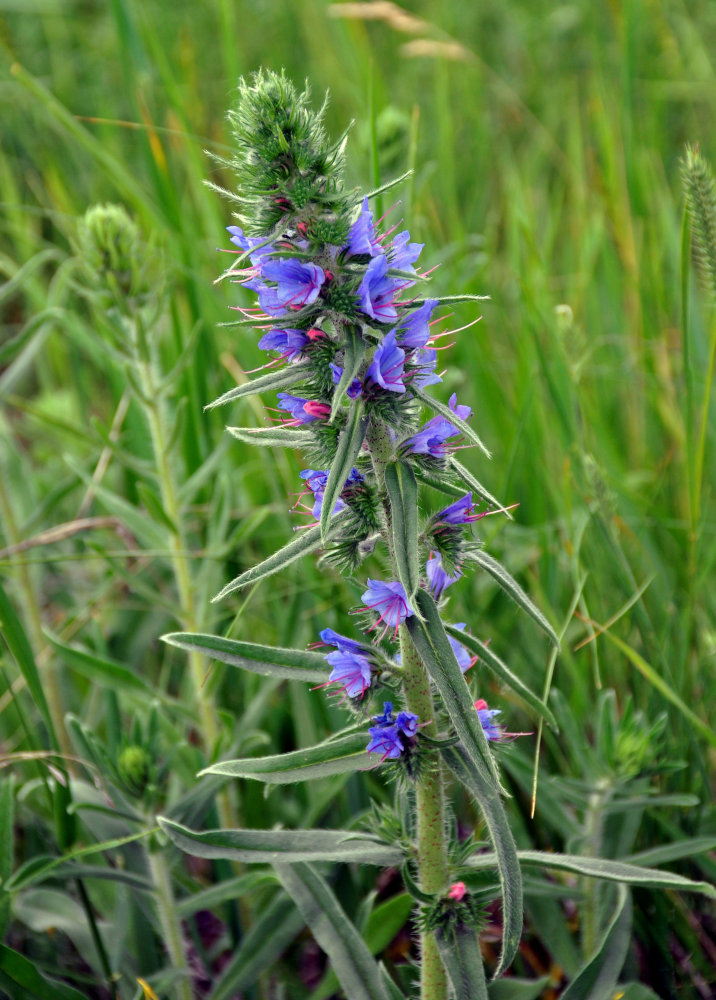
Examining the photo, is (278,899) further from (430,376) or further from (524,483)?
(524,483)

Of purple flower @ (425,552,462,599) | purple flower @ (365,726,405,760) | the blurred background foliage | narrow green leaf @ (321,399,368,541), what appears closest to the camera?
narrow green leaf @ (321,399,368,541)

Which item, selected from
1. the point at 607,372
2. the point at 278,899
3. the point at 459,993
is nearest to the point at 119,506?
the point at 278,899

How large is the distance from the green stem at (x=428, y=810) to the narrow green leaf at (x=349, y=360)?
0.28 meters

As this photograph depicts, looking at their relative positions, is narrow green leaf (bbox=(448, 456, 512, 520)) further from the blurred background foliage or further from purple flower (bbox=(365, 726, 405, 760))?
the blurred background foliage

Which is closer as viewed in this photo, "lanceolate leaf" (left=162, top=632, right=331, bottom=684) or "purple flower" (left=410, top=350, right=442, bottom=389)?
"purple flower" (left=410, top=350, right=442, bottom=389)

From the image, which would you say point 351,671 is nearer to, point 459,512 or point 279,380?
point 459,512

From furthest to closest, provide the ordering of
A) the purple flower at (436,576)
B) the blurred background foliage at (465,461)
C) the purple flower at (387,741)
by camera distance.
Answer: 1. the blurred background foliage at (465,461)
2. the purple flower at (436,576)
3. the purple flower at (387,741)

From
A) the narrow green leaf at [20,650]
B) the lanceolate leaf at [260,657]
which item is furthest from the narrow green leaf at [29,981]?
the lanceolate leaf at [260,657]

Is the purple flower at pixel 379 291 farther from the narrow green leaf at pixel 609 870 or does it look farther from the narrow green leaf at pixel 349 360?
the narrow green leaf at pixel 609 870

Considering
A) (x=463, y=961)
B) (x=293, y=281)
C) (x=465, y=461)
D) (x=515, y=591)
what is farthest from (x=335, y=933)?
(x=465, y=461)

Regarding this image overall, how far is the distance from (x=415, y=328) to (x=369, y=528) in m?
0.33

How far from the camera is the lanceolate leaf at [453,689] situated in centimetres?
139

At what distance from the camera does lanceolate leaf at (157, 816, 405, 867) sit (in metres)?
1.59

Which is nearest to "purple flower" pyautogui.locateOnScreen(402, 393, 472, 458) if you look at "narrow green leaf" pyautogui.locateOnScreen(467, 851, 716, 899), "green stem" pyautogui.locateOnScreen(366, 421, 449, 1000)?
"green stem" pyautogui.locateOnScreen(366, 421, 449, 1000)
